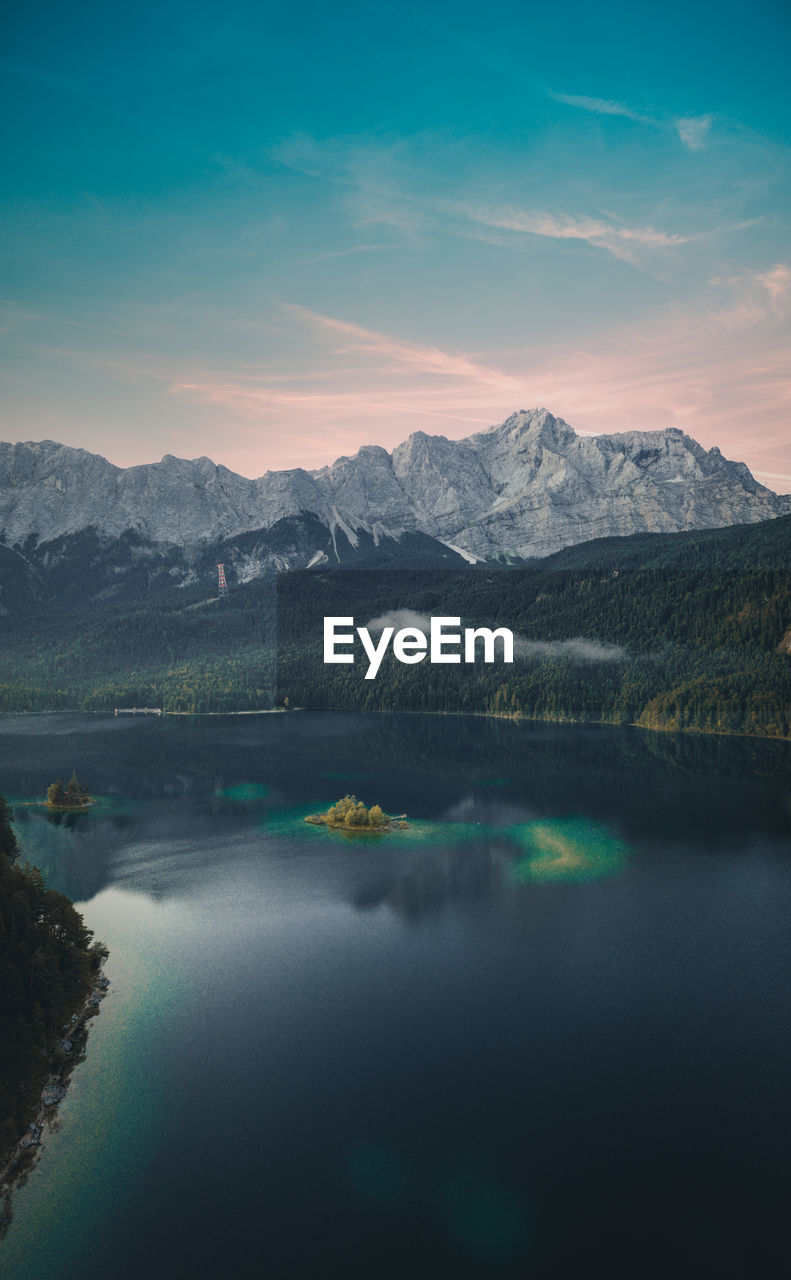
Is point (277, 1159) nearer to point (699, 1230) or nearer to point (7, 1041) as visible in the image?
point (7, 1041)

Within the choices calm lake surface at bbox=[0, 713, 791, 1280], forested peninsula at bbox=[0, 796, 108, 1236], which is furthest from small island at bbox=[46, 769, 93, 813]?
forested peninsula at bbox=[0, 796, 108, 1236]

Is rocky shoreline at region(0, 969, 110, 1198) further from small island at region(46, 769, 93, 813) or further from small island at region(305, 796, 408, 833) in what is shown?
small island at region(46, 769, 93, 813)

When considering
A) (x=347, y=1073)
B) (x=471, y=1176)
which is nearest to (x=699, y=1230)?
(x=471, y=1176)

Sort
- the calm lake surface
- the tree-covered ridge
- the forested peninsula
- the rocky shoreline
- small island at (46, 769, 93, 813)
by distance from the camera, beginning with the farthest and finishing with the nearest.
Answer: small island at (46, 769, 93, 813)
the tree-covered ridge
the forested peninsula
the rocky shoreline
the calm lake surface

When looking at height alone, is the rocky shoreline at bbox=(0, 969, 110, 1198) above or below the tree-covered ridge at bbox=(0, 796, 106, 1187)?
below

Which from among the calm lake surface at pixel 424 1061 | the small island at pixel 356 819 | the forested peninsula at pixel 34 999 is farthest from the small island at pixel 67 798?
the forested peninsula at pixel 34 999

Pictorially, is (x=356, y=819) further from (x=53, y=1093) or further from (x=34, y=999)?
(x=53, y=1093)

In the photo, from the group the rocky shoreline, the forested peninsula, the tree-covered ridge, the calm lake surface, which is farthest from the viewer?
the tree-covered ridge

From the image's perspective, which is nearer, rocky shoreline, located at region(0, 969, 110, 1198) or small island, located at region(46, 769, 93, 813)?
rocky shoreline, located at region(0, 969, 110, 1198)
